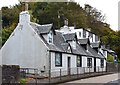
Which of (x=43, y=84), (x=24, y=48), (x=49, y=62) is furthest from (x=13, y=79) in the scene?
(x=24, y=48)

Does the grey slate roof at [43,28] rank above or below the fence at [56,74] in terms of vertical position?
above

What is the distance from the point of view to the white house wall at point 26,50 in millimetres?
25125

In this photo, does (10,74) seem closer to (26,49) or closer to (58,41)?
(26,49)

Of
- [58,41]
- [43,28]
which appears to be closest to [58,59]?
[58,41]

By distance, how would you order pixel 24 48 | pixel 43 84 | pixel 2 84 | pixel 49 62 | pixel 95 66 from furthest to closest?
pixel 95 66
pixel 24 48
pixel 49 62
pixel 43 84
pixel 2 84

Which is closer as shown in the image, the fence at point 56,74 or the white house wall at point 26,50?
the fence at point 56,74

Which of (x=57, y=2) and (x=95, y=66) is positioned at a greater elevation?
(x=57, y=2)

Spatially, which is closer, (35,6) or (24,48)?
(24,48)

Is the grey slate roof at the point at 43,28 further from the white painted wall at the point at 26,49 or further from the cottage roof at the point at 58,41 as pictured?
the white painted wall at the point at 26,49

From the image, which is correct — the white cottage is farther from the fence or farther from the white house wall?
the fence

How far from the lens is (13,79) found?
1620 centimetres


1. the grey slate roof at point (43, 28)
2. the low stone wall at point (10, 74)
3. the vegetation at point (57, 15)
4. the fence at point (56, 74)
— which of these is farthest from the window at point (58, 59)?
the vegetation at point (57, 15)

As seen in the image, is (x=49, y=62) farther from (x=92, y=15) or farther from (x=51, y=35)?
(x=92, y=15)

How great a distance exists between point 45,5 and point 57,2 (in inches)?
109
